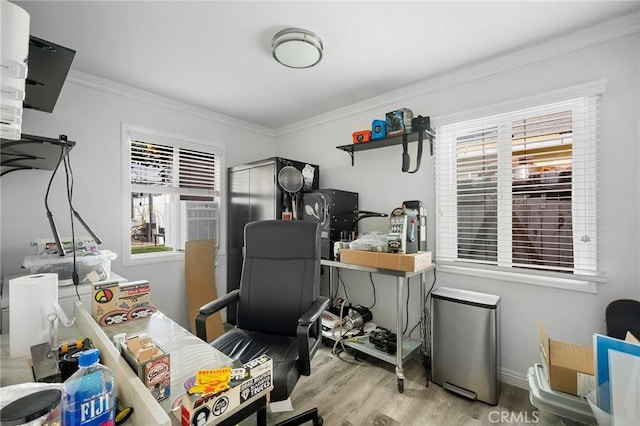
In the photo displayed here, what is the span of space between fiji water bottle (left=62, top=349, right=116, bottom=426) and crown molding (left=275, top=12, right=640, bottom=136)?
276cm

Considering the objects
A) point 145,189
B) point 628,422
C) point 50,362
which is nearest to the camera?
point 50,362

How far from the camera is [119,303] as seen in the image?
126 cm

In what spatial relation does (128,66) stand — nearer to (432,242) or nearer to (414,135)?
(414,135)

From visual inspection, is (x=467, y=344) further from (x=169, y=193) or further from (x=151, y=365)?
(x=169, y=193)

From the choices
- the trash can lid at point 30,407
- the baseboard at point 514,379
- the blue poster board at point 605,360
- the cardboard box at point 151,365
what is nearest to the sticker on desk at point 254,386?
the cardboard box at point 151,365

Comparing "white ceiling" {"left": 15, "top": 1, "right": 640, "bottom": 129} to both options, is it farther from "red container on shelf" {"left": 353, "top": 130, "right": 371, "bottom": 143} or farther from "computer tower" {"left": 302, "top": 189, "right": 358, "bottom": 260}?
"computer tower" {"left": 302, "top": 189, "right": 358, "bottom": 260}

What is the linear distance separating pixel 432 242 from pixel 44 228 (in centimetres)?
324

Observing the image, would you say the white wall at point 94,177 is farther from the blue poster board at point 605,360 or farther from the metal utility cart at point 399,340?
the blue poster board at point 605,360

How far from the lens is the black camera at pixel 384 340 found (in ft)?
7.22

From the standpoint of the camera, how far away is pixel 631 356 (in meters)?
1.01

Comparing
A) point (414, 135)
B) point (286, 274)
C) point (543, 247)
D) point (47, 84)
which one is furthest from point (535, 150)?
point (47, 84)

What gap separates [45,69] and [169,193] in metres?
1.86

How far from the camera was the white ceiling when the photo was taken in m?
1.57

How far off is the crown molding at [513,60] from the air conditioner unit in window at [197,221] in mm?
1916
